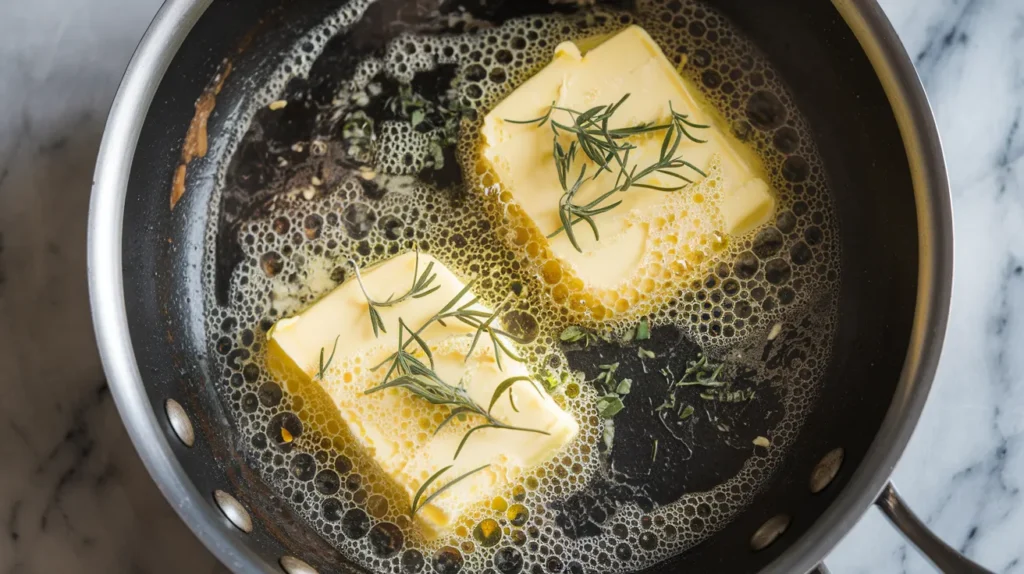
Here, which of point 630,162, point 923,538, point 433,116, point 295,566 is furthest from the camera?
point 433,116

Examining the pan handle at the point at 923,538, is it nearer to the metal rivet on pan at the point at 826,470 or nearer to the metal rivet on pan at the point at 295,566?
the metal rivet on pan at the point at 826,470

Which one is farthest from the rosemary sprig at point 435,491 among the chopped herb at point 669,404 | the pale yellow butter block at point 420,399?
the chopped herb at point 669,404

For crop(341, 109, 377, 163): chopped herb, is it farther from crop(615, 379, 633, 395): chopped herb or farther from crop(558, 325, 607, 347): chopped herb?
crop(615, 379, 633, 395): chopped herb

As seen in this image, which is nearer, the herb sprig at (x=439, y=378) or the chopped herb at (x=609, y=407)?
the herb sprig at (x=439, y=378)

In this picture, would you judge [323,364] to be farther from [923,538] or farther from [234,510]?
[923,538]

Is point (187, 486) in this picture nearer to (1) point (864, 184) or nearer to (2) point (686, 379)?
(2) point (686, 379)

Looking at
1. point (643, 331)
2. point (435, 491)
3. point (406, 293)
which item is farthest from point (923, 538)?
point (406, 293)
